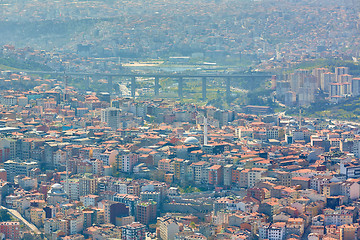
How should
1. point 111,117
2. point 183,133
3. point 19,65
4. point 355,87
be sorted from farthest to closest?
point 19,65, point 355,87, point 111,117, point 183,133

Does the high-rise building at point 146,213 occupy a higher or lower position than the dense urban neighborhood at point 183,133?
lower

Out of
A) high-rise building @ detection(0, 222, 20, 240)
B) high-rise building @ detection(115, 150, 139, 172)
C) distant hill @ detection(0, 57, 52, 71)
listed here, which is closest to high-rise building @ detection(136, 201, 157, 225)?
high-rise building @ detection(0, 222, 20, 240)

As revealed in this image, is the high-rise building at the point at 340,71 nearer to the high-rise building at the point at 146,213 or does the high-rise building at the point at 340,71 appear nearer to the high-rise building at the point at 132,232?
the high-rise building at the point at 146,213

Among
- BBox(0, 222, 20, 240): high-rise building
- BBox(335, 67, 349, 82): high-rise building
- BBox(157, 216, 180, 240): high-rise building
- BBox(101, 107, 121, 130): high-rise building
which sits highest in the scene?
BBox(335, 67, 349, 82): high-rise building

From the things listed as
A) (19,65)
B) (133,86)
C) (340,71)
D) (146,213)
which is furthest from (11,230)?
(19,65)

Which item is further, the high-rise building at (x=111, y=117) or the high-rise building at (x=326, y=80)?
the high-rise building at (x=326, y=80)

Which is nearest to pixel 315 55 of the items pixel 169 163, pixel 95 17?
pixel 95 17

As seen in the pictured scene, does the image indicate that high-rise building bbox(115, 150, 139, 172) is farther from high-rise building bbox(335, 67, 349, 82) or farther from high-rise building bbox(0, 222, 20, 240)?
high-rise building bbox(335, 67, 349, 82)

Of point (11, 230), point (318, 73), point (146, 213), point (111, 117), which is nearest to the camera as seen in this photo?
point (11, 230)

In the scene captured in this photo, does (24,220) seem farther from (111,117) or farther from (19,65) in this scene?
(19,65)

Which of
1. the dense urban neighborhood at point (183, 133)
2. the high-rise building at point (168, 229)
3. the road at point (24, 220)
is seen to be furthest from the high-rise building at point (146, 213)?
the road at point (24, 220)

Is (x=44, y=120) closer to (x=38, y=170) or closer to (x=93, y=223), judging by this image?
(x=38, y=170)
